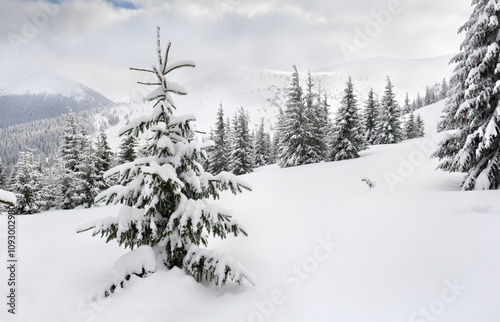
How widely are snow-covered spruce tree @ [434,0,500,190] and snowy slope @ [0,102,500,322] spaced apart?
2288 mm

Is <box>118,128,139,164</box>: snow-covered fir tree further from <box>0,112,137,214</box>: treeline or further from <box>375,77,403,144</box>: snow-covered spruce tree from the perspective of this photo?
<box>375,77,403,144</box>: snow-covered spruce tree

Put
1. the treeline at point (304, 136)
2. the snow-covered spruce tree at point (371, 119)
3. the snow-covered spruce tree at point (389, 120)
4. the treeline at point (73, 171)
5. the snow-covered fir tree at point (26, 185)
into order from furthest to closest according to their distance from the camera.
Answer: the snow-covered spruce tree at point (371, 119) < the snow-covered spruce tree at point (389, 120) < the treeline at point (304, 136) < the treeline at point (73, 171) < the snow-covered fir tree at point (26, 185)

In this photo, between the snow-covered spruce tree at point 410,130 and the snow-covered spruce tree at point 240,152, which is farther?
the snow-covered spruce tree at point 410,130

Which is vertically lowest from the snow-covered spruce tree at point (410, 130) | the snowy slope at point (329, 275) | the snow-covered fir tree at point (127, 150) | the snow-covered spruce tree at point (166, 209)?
the snowy slope at point (329, 275)

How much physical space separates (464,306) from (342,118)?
28.6 metres

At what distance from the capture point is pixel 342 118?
99.8 feet

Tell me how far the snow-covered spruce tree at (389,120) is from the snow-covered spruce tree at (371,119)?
2.53ft

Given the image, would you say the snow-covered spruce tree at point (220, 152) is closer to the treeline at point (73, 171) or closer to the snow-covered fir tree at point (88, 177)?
the treeline at point (73, 171)

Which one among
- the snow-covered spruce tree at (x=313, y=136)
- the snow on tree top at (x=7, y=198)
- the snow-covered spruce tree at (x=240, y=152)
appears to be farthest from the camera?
the snow-covered spruce tree at (x=240, y=152)

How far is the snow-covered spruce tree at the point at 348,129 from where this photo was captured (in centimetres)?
2998

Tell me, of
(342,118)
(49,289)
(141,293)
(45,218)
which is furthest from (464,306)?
(342,118)

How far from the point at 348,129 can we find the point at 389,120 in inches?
654

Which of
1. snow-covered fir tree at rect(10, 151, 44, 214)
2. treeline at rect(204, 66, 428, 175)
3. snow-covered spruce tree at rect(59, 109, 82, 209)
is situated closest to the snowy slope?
treeline at rect(204, 66, 428, 175)

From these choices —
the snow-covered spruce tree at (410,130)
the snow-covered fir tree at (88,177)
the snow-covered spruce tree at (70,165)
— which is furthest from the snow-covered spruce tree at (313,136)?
the snow-covered spruce tree at (410,130)
